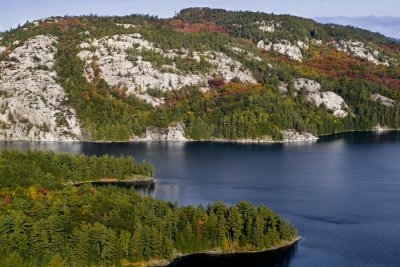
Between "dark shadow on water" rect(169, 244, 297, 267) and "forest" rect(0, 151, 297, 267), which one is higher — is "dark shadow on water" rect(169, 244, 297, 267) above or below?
below

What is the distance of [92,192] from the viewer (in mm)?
117062

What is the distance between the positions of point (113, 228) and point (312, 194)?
61.4 meters

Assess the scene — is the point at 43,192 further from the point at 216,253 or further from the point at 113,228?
the point at 216,253

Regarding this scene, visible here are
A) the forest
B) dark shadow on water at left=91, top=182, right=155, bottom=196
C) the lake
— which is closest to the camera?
the forest

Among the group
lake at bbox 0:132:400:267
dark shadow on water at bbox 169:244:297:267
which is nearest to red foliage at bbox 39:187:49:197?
lake at bbox 0:132:400:267

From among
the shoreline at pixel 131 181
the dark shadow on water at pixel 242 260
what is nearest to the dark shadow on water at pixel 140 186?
the shoreline at pixel 131 181

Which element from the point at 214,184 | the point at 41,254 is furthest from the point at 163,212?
the point at 214,184

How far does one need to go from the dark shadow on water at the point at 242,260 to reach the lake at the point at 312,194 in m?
0.17

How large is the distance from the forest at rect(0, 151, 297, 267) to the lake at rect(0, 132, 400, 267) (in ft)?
14.2

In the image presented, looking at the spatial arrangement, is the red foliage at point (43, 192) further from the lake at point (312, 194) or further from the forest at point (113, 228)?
the lake at point (312, 194)

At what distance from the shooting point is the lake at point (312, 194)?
9769 cm

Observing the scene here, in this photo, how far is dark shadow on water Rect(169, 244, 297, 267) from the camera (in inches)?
3706

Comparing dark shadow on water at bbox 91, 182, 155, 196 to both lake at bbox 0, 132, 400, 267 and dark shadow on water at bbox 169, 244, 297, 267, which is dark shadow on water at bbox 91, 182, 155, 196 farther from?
dark shadow on water at bbox 169, 244, 297, 267

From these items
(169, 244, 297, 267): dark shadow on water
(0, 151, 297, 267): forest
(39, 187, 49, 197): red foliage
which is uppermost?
(39, 187, 49, 197): red foliage
